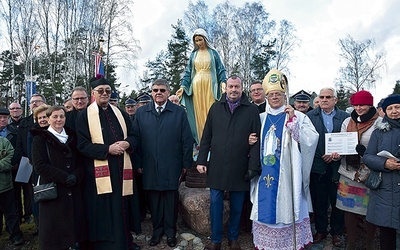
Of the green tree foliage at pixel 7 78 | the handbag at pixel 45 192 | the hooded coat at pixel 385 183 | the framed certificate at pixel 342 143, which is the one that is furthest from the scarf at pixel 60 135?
the green tree foliage at pixel 7 78

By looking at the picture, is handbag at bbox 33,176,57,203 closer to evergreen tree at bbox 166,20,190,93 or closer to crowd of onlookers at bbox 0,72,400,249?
crowd of onlookers at bbox 0,72,400,249

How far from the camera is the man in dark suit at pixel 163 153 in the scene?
14.3 feet

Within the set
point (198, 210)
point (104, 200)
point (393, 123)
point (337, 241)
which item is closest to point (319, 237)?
point (337, 241)

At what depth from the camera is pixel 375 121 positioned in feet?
12.6

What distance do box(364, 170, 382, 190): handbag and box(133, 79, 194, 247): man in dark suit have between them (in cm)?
213

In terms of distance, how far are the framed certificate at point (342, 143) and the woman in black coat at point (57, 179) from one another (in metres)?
2.97

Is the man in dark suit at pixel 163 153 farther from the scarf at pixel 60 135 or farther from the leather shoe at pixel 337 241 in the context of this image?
the leather shoe at pixel 337 241

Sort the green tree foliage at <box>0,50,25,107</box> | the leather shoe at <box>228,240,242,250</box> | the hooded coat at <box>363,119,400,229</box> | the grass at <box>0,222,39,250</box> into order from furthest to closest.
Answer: the green tree foliage at <box>0,50,25,107</box> → the grass at <box>0,222,39,250</box> → the leather shoe at <box>228,240,242,250</box> → the hooded coat at <box>363,119,400,229</box>

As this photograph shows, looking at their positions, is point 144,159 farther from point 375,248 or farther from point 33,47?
point 33,47

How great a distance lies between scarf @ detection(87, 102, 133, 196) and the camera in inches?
150

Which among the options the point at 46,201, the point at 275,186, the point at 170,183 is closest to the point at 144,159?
the point at 170,183

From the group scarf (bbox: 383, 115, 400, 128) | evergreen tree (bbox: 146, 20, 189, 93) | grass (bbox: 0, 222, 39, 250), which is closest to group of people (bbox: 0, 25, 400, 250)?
scarf (bbox: 383, 115, 400, 128)

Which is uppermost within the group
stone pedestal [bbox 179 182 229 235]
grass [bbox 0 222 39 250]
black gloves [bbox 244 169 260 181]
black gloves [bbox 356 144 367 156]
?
black gloves [bbox 356 144 367 156]

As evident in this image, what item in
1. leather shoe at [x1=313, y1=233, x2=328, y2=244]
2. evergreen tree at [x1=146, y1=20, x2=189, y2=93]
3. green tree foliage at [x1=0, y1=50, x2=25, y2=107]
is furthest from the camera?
green tree foliage at [x1=0, y1=50, x2=25, y2=107]
